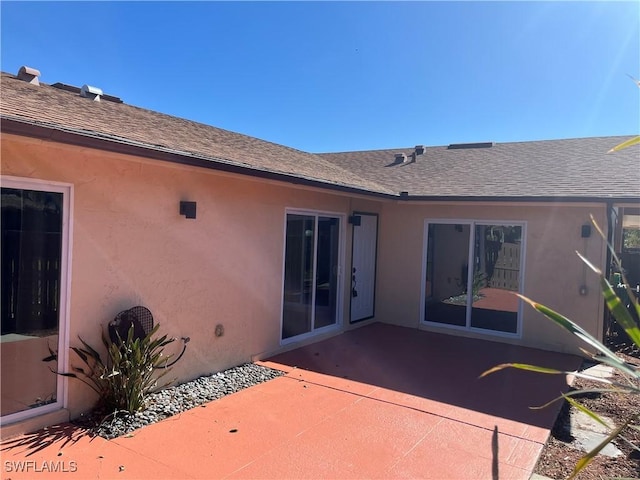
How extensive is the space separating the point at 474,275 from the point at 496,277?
1.58 ft

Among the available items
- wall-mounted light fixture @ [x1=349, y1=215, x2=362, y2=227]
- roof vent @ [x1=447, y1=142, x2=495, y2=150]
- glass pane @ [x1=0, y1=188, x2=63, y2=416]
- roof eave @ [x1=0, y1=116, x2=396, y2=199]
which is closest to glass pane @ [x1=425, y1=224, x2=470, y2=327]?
wall-mounted light fixture @ [x1=349, y1=215, x2=362, y2=227]

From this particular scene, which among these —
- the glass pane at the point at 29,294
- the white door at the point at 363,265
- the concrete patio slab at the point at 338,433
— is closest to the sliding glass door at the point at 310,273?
the white door at the point at 363,265

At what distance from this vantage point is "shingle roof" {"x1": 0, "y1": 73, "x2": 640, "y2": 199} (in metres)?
5.49

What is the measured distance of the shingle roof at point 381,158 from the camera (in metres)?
5.49

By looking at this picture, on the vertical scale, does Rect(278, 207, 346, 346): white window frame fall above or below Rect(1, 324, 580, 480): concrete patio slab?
above

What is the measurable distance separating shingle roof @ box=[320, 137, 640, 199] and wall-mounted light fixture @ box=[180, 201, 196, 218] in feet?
19.1

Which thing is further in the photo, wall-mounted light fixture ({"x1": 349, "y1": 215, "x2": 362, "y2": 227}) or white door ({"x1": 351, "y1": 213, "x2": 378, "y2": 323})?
white door ({"x1": 351, "y1": 213, "x2": 378, "y2": 323})

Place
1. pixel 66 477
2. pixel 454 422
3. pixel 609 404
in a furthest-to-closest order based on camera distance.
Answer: pixel 609 404, pixel 454 422, pixel 66 477

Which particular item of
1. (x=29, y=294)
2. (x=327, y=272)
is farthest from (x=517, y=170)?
(x=29, y=294)

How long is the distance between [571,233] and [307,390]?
6497mm

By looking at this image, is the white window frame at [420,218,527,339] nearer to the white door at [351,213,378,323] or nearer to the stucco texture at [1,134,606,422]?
the stucco texture at [1,134,606,422]

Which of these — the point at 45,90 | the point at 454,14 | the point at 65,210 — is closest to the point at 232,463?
the point at 65,210

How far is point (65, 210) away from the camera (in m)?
4.95

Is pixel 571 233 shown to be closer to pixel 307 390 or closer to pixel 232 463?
pixel 307 390
